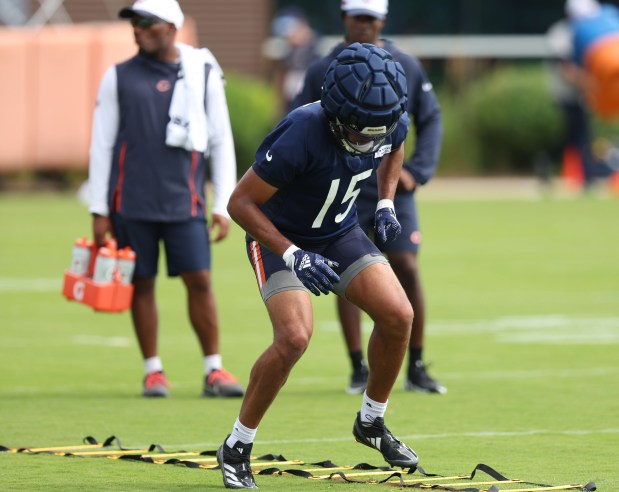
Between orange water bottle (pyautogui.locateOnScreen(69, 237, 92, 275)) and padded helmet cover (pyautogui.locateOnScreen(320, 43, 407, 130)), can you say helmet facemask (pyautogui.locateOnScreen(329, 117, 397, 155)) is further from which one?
orange water bottle (pyautogui.locateOnScreen(69, 237, 92, 275))

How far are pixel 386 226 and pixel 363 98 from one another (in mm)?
931

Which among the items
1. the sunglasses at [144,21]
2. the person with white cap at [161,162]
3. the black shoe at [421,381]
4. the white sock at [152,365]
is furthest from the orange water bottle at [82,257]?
the black shoe at [421,381]

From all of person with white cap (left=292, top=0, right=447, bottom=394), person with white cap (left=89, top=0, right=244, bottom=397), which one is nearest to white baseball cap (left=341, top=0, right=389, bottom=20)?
person with white cap (left=292, top=0, right=447, bottom=394)

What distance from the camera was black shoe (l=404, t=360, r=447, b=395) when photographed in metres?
10.7

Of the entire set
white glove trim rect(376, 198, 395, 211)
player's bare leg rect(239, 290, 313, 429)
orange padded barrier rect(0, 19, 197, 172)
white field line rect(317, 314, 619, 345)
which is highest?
white glove trim rect(376, 198, 395, 211)

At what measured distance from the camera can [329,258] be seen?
25.9ft

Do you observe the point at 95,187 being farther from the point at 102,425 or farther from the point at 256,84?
the point at 256,84

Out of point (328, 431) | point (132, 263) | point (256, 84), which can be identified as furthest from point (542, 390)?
point (256, 84)

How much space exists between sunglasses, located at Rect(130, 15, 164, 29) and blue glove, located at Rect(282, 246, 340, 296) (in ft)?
11.1

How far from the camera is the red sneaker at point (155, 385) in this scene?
415 inches

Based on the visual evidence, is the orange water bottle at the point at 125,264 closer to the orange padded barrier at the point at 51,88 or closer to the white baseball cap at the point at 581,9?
the orange padded barrier at the point at 51,88

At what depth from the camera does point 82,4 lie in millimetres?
36188

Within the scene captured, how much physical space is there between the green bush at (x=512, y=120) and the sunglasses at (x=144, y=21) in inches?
974

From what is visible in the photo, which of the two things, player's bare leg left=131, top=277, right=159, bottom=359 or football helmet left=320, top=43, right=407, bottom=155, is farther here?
player's bare leg left=131, top=277, right=159, bottom=359
